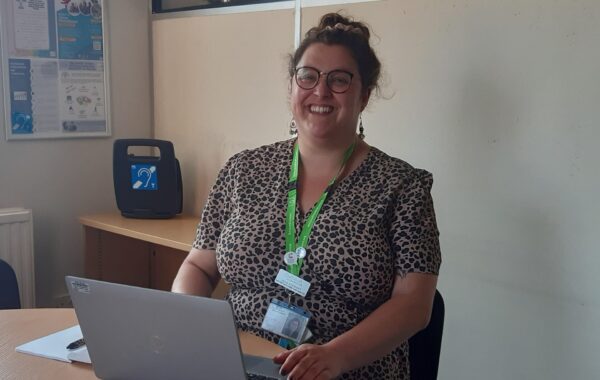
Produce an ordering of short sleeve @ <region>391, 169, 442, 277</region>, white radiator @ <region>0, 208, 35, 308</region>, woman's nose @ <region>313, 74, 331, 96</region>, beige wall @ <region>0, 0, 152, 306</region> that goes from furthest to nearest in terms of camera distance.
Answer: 1. beige wall @ <region>0, 0, 152, 306</region>
2. white radiator @ <region>0, 208, 35, 308</region>
3. woman's nose @ <region>313, 74, 331, 96</region>
4. short sleeve @ <region>391, 169, 442, 277</region>

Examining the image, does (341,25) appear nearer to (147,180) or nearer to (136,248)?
(147,180)

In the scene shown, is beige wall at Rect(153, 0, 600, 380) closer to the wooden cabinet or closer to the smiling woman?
the smiling woman

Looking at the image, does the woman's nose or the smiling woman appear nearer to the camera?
the smiling woman

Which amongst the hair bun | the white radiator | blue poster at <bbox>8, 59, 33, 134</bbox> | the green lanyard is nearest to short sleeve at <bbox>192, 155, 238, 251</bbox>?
the green lanyard

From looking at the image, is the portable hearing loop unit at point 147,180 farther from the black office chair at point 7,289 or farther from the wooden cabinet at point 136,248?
the black office chair at point 7,289

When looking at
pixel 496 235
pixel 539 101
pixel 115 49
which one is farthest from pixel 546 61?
pixel 115 49

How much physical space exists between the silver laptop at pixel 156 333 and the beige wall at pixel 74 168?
1.81 meters

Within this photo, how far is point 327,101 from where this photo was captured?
1.64 m

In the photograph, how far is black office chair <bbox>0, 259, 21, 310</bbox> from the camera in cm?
196

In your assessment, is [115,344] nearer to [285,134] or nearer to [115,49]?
[285,134]

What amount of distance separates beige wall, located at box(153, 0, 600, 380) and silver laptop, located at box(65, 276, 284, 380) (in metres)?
1.06

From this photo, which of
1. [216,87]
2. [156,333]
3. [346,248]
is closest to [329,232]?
Result: [346,248]

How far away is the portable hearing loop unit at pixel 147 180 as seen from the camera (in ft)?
9.43

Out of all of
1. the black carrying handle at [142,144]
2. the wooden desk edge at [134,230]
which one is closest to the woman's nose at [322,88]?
the wooden desk edge at [134,230]
